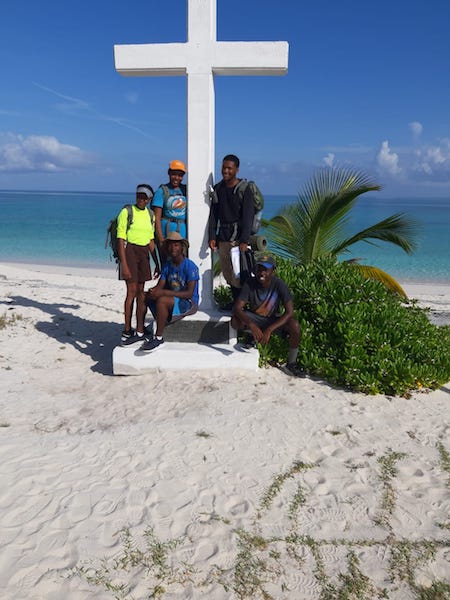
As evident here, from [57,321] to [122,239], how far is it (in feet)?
10.4

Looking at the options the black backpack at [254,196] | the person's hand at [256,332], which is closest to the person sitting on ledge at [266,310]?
the person's hand at [256,332]

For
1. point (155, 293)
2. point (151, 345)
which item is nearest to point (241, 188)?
point (155, 293)

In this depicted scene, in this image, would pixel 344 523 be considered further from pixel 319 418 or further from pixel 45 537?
pixel 45 537

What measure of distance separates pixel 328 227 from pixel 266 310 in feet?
7.65

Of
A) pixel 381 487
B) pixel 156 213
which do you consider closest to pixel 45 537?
pixel 381 487

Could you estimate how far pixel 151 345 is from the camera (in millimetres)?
5996

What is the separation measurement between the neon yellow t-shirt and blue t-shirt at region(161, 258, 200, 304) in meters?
0.46

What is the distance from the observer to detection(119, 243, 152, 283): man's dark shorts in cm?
626

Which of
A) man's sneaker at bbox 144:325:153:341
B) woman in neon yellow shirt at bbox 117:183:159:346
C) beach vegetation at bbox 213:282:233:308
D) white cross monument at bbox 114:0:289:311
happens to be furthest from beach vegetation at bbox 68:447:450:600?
beach vegetation at bbox 213:282:233:308

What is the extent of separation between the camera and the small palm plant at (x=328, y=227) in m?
7.31

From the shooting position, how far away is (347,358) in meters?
5.72

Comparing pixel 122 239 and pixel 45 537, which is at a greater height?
pixel 122 239

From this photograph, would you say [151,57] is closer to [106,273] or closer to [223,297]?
[223,297]

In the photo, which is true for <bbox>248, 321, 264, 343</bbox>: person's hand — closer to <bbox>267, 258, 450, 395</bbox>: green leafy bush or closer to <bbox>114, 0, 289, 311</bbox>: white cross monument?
<bbox>267, 258, 450, 395</bbox>: green leafy bush
